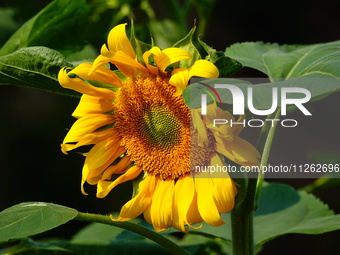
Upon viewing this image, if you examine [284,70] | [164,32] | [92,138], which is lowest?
[92,138]

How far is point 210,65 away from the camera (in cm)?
74

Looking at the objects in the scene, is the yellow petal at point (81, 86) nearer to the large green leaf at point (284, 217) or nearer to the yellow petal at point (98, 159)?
the yellow petal at point (98, 159)

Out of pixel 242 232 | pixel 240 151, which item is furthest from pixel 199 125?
pixel 242 232

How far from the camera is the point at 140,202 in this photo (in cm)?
80

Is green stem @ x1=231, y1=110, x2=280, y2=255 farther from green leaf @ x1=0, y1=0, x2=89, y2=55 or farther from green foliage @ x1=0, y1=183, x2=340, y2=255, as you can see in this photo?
green leaf @ x1=0, y1=0, x2=89, y2=55

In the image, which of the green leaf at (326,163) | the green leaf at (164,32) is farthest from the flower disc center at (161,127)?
the green leaf at (164,32)

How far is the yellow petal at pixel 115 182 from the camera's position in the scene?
2.71ft

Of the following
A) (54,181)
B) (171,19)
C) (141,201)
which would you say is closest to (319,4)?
(54,181)

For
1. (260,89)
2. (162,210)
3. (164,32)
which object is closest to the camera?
(260,89)

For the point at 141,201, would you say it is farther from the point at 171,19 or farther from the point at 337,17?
the point at 337,17

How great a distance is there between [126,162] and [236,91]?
0.70ft

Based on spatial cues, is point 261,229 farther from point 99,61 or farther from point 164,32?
point 164,32

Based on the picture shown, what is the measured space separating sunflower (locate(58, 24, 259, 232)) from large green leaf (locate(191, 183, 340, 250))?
20cm

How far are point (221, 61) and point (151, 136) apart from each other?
157 mm
